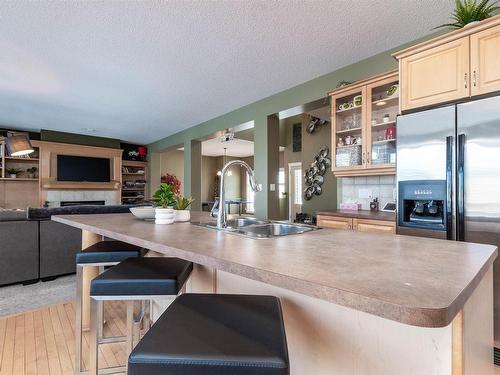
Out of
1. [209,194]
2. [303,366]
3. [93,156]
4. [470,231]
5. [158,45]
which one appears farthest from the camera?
[209,194]

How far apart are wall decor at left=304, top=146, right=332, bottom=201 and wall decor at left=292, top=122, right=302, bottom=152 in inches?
54.5

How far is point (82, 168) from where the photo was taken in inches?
264

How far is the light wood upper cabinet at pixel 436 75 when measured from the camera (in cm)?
189

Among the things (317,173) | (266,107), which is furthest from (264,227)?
(317,173)

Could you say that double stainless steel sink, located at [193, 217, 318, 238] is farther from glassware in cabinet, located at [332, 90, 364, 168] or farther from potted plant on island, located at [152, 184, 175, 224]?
glassware in cabinet, located at [332, 90, 364, 168]

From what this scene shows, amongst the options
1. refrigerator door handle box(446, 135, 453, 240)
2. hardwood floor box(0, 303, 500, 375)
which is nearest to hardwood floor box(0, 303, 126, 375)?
hardwood floor box(0, 303, 500, 375)

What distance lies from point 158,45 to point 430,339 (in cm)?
289

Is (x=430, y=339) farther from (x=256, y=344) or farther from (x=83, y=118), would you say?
(x=83, y=118)

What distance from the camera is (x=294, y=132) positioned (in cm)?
843

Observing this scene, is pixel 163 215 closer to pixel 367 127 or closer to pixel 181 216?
pixel 181 216

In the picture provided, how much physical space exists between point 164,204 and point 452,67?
221 cm

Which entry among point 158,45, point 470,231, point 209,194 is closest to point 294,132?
point 209,194

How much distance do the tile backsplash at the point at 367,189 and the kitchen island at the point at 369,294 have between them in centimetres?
195

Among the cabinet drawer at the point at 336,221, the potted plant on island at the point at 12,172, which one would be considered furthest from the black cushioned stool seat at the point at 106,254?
the potted plant on island at the point at 12,172
